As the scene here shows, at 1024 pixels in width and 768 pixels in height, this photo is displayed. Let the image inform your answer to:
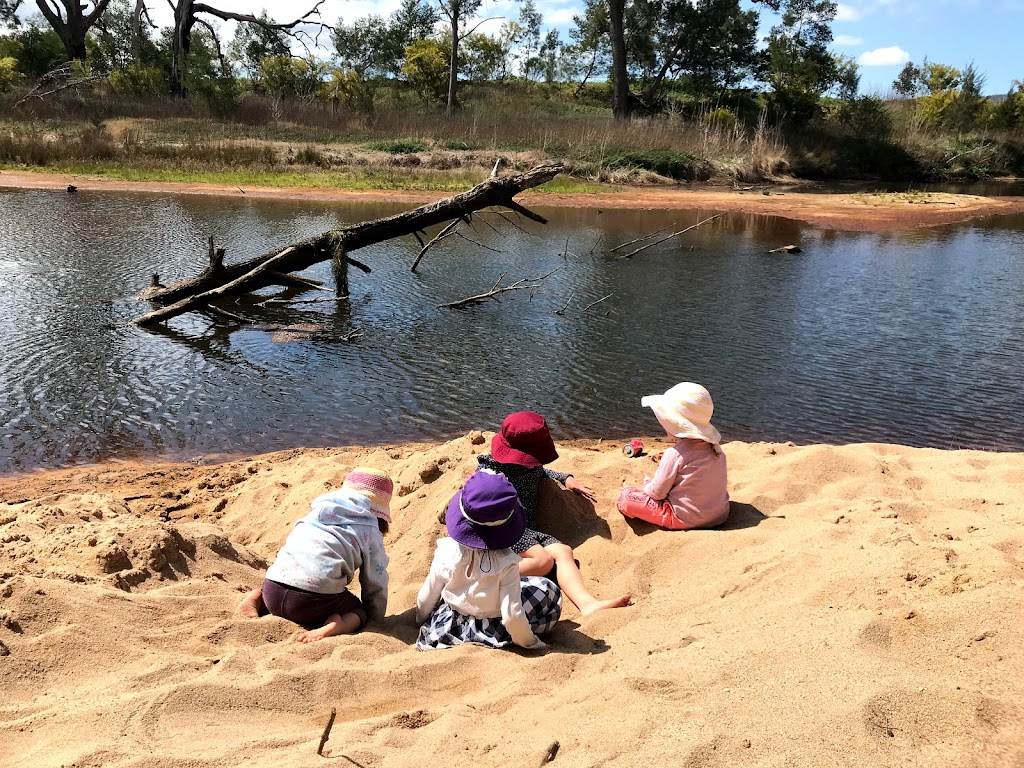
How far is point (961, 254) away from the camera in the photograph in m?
17.5

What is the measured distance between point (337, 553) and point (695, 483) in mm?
2198

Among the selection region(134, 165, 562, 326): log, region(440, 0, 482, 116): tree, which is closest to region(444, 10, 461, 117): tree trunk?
region(440, 0, 482, 116): tree

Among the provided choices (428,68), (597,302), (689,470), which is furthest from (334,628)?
(428,68)

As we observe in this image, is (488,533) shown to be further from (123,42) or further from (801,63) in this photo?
(123,42)

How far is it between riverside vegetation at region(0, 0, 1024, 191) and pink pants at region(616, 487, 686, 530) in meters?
23.1

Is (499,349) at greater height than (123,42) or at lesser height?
lesser

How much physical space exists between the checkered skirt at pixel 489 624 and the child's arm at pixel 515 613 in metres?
0.06

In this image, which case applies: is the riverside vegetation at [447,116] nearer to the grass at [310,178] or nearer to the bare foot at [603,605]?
the grass at [310,178]

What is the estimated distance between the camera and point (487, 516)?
132 inches

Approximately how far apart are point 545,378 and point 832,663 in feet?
21.2

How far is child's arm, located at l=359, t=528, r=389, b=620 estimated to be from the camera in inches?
147

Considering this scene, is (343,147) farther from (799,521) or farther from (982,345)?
(799,521)

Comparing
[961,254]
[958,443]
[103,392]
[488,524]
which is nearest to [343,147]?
[961,254]

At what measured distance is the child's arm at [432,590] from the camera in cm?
361
